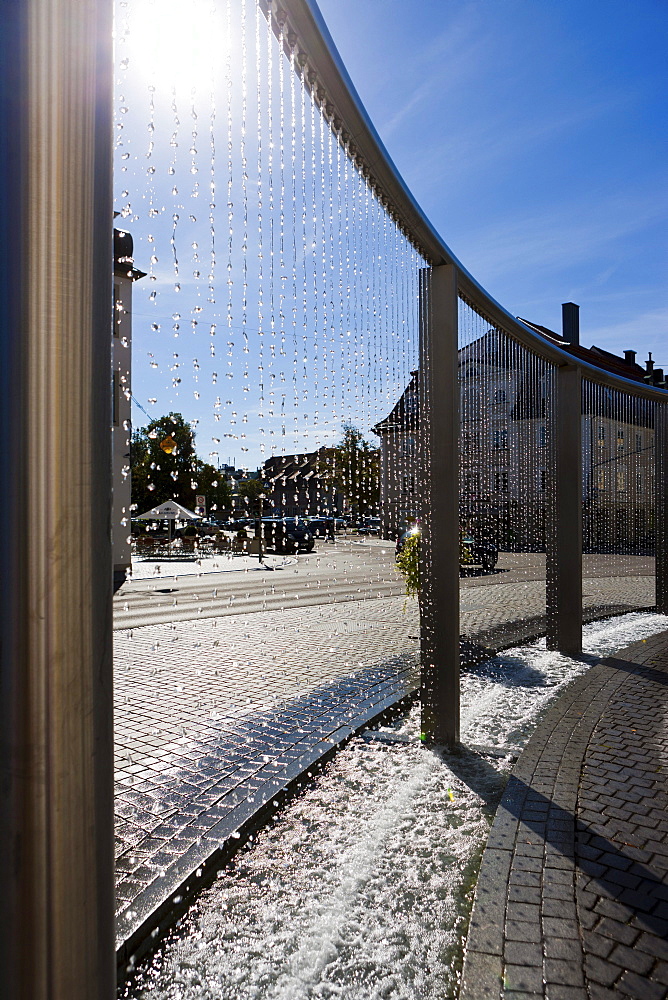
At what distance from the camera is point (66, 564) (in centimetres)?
127

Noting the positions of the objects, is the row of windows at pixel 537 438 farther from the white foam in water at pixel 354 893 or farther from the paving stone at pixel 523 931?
the paving stone at pixel 523 931

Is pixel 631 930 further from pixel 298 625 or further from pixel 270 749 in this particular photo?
pixel 298 625

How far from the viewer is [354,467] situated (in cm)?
568

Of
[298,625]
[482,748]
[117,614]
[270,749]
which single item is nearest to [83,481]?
[270,749]

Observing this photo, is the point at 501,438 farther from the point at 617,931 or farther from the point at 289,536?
the point at 289,536

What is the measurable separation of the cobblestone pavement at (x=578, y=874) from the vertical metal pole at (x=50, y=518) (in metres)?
1.74

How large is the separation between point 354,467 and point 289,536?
3151cm

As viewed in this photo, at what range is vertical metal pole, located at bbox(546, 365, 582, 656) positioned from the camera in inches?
326

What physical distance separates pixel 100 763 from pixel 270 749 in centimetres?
379

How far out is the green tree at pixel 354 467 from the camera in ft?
18.3

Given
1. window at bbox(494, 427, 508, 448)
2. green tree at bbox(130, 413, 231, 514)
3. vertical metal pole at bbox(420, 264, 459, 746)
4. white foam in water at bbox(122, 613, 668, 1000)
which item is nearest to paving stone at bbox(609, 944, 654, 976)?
white foam in water at bbox(122, 613, 668, 1000)

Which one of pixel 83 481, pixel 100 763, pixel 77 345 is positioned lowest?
pixel 100 763

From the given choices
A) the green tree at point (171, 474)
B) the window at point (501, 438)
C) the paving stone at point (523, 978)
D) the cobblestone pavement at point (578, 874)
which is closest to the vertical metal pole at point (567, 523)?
the window at point (501, 438)

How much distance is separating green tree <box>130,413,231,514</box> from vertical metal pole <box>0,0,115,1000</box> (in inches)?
1891
